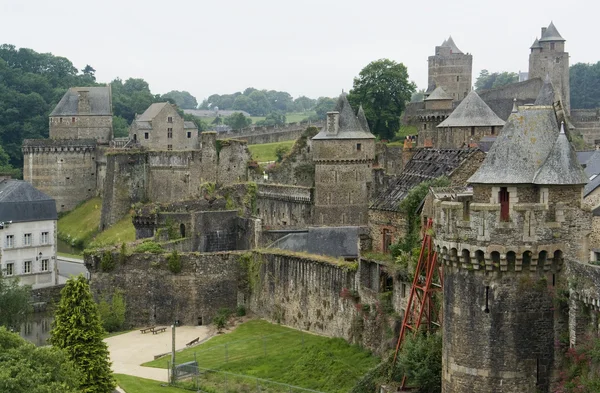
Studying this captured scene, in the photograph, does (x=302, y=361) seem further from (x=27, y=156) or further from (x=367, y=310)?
(x=27, y=156)

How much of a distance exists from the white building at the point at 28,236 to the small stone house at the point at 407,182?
3085 centimetres

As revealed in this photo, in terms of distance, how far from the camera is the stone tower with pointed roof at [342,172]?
209ft

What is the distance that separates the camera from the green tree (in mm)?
32875

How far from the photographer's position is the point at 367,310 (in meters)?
43.5

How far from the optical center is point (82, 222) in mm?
92875

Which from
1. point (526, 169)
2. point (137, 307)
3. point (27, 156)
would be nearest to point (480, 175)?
point (526, 169)

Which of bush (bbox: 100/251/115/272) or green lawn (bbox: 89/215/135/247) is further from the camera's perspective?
green lawn (bbox: 89/215/135/247)

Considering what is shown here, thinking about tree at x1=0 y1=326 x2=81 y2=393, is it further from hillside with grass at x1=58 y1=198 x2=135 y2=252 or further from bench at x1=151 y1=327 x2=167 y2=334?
hillside with grass at x1=58 y1=198 x2=135 y2=252

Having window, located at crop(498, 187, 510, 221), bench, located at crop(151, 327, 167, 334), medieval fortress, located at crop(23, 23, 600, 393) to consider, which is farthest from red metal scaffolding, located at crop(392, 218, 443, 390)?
bench, located at crop(151, 327, 167, 334)

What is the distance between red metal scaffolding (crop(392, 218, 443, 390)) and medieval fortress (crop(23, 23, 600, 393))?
6.87 ft

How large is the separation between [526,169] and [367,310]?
15175 mm

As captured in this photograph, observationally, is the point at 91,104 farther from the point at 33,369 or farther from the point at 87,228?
the point at 33,369

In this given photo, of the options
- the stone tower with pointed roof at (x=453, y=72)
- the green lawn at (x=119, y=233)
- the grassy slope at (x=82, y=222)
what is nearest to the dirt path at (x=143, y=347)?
the green lawn at (x=119, y=233)

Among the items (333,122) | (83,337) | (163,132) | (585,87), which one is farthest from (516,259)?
(585,87)
